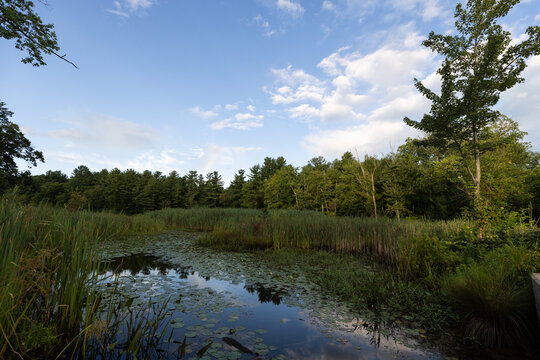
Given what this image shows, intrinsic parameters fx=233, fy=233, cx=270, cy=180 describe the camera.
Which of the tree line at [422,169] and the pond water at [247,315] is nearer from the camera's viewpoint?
the pond water at [247,315]

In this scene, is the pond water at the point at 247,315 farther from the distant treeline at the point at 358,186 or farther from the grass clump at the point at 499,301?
the distant treeline at the point at 358,186

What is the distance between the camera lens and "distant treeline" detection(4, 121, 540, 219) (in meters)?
18.5

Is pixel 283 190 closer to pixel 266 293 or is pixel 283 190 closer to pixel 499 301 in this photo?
pixel 266 293

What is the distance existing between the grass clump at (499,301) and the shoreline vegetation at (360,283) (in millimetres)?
12

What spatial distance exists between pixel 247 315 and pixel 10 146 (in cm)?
3042

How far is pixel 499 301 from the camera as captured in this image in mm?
3207

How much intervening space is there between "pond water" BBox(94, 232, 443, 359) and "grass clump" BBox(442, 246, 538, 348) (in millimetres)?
1001

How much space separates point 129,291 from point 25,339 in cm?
259

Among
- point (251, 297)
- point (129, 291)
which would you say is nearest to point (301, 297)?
point (251, 297)

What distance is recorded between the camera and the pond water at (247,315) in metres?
2.96

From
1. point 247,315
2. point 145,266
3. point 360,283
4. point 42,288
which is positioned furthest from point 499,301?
point 145,266

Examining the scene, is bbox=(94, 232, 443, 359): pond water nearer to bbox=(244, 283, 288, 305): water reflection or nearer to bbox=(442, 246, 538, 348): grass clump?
bbox=(244, 283, 288, 305): water reflection

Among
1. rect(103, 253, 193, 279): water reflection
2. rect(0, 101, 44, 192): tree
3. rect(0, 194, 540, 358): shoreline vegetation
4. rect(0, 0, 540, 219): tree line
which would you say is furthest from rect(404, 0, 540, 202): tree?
rect(0, 101, 44, 192): tree

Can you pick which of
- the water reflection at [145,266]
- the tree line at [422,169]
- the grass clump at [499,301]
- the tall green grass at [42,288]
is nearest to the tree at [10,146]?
the tree line at [422,169]
